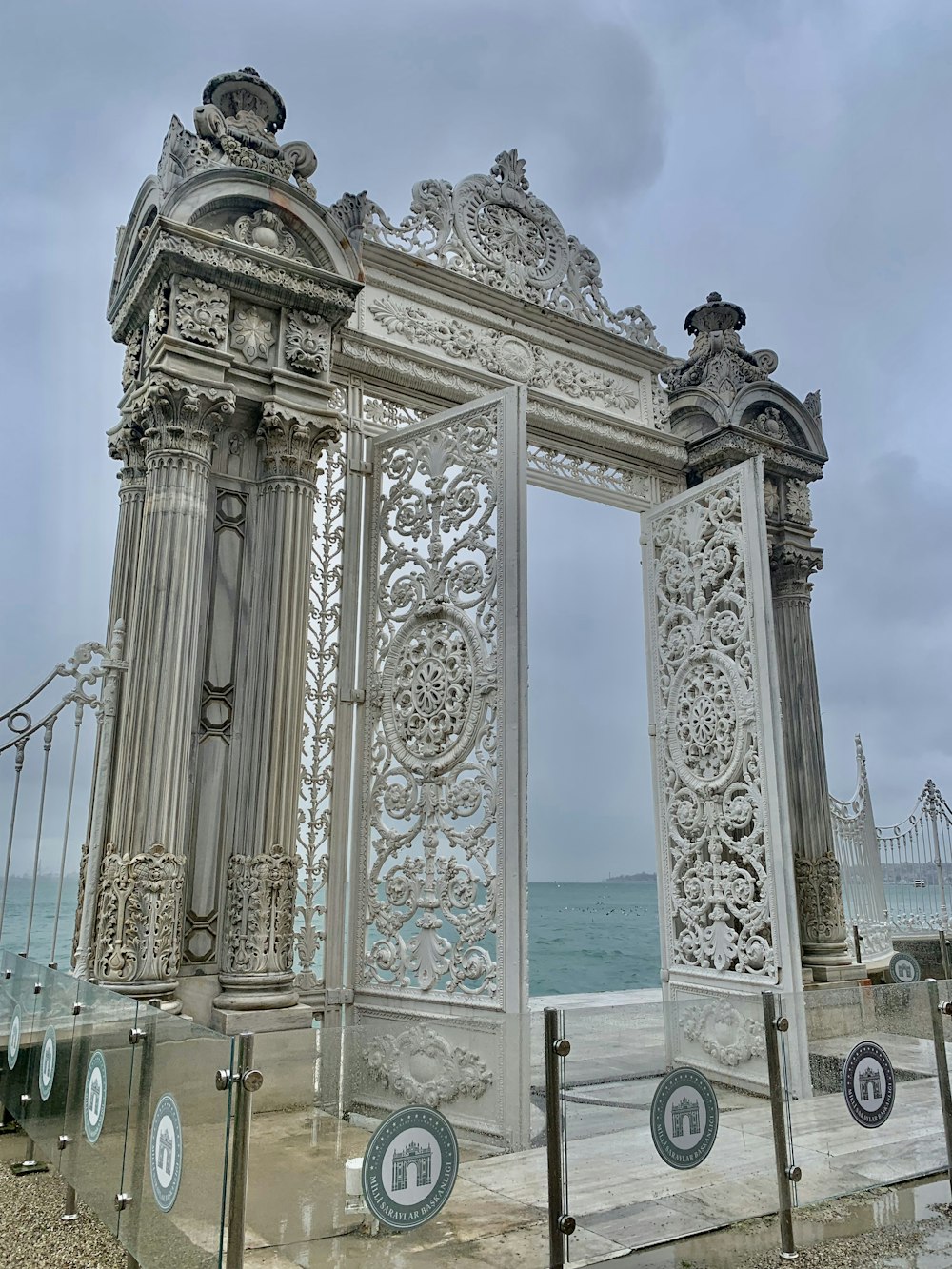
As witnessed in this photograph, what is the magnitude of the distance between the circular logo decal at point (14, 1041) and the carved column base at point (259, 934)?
65 centimetres

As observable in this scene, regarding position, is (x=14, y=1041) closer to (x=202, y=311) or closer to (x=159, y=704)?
(x=159, y=704)

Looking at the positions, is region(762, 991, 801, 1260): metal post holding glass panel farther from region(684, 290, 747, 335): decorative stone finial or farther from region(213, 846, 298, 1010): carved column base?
region(684, 290, 747, 335): decorative stone finial

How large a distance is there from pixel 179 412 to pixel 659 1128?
2.97m

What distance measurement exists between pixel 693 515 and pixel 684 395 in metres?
0.87

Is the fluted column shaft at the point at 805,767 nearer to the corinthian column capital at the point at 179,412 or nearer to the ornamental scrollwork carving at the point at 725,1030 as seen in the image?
the ornamental scrollwork carving at the point at 725,1030

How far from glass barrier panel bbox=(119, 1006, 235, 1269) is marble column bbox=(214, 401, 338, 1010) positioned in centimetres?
140

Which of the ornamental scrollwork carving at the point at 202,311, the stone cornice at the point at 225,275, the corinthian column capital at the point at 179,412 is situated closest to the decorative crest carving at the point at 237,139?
the stone cornice at the point at 225,275

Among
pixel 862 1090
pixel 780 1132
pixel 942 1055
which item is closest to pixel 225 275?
pixel 780 1132

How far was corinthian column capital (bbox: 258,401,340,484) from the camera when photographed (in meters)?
3.97

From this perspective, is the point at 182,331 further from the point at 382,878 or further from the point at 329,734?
the point at 382,878

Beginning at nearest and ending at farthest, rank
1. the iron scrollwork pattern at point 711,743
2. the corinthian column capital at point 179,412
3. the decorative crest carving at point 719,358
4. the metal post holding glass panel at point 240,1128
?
the metal post holding glass panel at point 240,1128 < the corinthian column capital at point 179,412 < the iron scrollwork pattern at point 711,743 < the decorative crest carving at point 719,358

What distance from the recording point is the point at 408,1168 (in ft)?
6.75

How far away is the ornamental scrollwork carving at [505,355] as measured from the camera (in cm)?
466

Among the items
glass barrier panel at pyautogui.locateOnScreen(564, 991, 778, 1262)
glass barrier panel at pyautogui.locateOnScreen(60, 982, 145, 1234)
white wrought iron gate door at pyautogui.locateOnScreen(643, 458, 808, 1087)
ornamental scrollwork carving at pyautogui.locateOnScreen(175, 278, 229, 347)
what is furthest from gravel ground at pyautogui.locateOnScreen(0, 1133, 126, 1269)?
ornamental scrollwork carving at pyautogui.locateOnScreen(175, 278, 229, 347)
